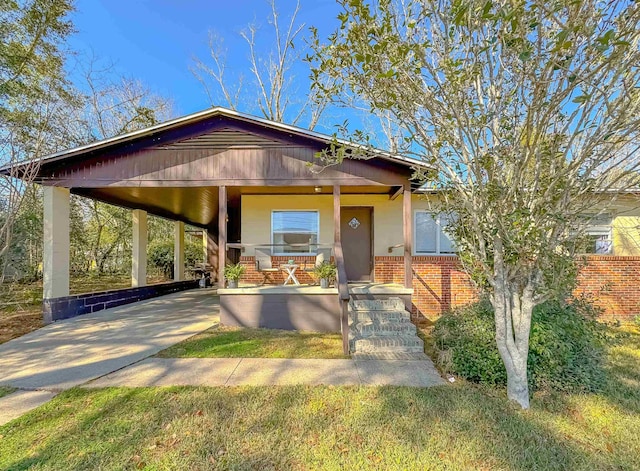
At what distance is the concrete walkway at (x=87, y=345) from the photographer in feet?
14.0

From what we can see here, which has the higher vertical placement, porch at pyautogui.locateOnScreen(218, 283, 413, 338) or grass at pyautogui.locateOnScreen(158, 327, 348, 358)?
porch at pyautogui.locateOnScreen(218, 283, 413, 338)

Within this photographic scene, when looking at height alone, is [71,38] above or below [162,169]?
above

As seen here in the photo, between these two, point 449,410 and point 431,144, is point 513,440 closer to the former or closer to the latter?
Answer: point 449,410

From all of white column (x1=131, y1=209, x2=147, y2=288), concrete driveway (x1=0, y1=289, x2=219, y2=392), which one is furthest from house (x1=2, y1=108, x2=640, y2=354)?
white column (x1=131, y1=209, x2=147, y2=288)

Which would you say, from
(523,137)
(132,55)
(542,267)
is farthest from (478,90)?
(132,55)

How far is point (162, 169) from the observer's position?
7434 mm

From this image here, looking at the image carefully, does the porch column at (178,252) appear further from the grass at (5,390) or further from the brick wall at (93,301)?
the grass at (5,390)

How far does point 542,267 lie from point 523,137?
4.69 feet

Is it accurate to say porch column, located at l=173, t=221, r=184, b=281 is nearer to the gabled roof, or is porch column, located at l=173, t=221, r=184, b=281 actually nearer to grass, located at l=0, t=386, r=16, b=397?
the gabled roof

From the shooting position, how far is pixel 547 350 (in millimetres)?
3910

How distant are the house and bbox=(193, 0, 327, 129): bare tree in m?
12.0

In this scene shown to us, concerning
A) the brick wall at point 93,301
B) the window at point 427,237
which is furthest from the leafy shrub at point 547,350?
the brick wall at point 93,301

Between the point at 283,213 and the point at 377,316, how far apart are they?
4.39 metres

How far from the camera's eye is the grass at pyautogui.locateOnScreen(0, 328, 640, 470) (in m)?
2.65
